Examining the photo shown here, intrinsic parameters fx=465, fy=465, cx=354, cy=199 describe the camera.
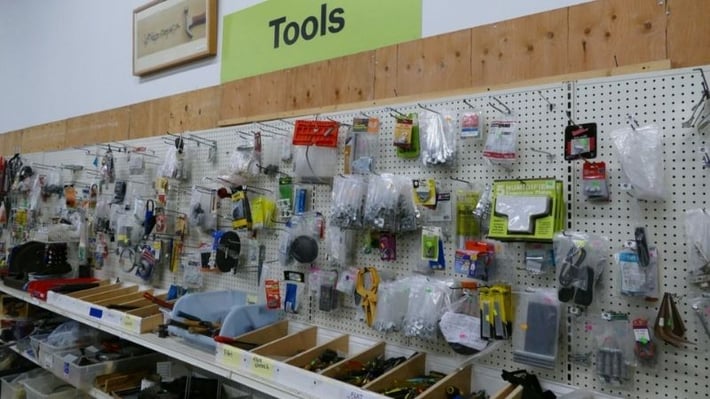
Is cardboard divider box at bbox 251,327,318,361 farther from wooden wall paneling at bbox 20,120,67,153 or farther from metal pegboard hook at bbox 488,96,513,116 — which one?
wooden wall paneling at bbox 20,120,67,153

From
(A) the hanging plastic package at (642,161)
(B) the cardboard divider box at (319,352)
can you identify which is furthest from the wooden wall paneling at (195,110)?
(A) the hanging plastic package at (642,161)

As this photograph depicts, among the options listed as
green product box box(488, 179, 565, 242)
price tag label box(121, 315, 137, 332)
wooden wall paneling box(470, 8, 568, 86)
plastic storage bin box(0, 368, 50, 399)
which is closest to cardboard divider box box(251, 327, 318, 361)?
price tag label box(121, 315, 137, 332)

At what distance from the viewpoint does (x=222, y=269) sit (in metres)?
2.19

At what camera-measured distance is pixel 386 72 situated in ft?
6.90

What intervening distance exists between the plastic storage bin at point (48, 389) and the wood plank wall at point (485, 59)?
5.61 feet

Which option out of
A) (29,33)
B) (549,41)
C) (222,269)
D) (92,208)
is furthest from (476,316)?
(29,33)

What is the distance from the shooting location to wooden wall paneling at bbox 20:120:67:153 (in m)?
4.29

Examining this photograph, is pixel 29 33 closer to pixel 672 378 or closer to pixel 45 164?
pixel 45 164

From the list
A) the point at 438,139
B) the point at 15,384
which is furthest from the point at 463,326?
the point at 15,384

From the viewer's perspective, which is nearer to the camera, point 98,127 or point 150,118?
point 150,118

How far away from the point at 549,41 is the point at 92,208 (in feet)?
10.0

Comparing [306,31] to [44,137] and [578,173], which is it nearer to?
[578,173]

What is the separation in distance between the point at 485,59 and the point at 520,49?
134mm

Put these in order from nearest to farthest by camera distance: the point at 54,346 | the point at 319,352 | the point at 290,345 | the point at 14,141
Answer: the point at 319,352
the point at 290,345
the point at 54,346
the point at 14,141
